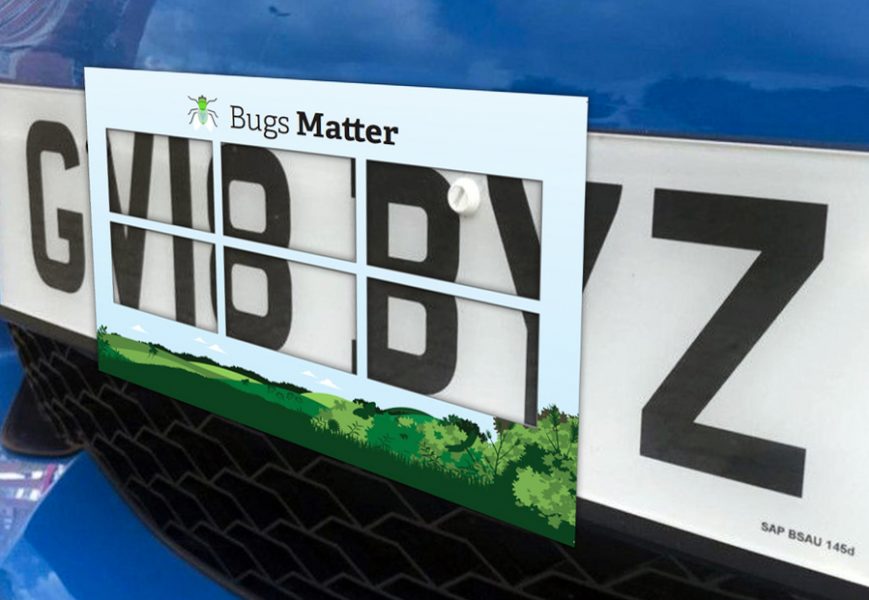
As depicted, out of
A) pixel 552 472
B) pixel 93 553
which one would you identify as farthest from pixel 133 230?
pixel 552 472

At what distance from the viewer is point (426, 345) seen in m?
1.10

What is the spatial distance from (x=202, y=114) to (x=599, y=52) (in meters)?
0.51

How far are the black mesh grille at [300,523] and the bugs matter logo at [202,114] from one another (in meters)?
0.37

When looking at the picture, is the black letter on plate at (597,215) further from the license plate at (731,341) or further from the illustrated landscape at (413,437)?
the illustrated landscape at (413,437)

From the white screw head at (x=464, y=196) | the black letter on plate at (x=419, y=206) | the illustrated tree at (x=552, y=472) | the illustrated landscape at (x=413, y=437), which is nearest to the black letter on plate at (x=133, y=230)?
the illustrated landscape at (x=413, y=437)

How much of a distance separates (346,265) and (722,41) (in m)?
0.46

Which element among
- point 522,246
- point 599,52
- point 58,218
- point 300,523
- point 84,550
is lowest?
point 84,550

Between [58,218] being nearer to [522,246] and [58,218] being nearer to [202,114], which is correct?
[202,114]

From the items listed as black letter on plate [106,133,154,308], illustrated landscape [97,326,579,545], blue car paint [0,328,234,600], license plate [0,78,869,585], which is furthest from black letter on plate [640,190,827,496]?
blue car paint [0,328,234,600]

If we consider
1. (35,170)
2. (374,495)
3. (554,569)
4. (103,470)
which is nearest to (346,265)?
(374,495)

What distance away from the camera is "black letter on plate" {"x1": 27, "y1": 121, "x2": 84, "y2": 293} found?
57.4 inches

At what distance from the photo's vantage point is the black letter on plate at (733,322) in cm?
84

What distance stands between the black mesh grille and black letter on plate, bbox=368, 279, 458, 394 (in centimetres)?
14

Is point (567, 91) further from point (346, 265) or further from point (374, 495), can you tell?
point (374, 495)
